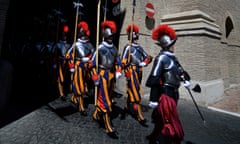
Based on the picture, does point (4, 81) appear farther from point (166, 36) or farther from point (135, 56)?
point (135, 56)

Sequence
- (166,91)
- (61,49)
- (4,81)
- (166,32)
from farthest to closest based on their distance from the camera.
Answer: (61,49)
(166,32)
(166,91)
(4,81)

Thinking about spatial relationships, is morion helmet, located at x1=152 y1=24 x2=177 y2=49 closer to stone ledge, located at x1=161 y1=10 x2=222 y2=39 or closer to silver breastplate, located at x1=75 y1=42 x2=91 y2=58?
silver breastplate, located at x1=75 y1=42 x2=91 y2=58

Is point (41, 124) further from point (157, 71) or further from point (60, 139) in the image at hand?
point (157, 71)

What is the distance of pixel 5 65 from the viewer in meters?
1.25

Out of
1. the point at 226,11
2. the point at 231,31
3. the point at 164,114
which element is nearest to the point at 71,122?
the point at 164,114

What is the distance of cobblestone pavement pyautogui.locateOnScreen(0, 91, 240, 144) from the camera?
345 centimetres

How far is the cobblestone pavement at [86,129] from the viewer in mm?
3445

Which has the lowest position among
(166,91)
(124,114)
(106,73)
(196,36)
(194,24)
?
(124,114)

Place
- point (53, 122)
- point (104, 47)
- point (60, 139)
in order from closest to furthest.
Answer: point (60, 139) → point (104, 47) → point (53, 122)

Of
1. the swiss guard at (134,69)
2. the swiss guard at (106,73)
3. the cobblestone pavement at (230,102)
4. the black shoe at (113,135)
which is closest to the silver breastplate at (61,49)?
the swiss guard at (134,69)

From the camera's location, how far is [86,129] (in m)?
3.94

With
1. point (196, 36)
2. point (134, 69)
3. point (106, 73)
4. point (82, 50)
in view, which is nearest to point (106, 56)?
point (106, 73)

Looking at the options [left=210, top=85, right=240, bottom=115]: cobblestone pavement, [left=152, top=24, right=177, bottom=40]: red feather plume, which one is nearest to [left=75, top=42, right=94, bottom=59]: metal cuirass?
[left=152, top=24, right=177, bottom=40]: red feather plume

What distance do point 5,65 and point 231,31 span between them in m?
12.1
